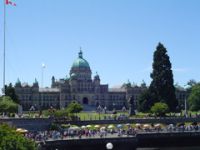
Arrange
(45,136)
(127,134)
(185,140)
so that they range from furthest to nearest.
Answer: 1. (185,140)
2. (127,134)
3. (45,136)

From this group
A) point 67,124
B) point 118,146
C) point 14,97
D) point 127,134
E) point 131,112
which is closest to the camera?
point 118,146

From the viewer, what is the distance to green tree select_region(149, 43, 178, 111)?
394ft

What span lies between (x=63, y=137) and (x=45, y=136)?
3.45 metres

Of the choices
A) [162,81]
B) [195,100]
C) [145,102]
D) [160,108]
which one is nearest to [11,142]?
[160,108]

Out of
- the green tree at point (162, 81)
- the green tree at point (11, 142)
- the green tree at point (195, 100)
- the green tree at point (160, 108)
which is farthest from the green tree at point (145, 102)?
the green tree at point (11, 142)

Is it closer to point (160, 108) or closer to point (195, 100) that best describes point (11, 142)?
point (160, 108)

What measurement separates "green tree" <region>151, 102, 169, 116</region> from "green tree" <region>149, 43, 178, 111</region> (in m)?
5.48

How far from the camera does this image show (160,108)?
113 metres

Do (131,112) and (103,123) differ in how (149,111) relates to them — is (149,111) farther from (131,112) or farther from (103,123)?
(103,123)

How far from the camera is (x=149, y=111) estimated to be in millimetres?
125312

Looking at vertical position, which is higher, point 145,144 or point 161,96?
point 161,96

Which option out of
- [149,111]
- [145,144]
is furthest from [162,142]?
[149,111]

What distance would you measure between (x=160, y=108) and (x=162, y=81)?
9.94 meters

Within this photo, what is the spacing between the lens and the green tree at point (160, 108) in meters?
112
